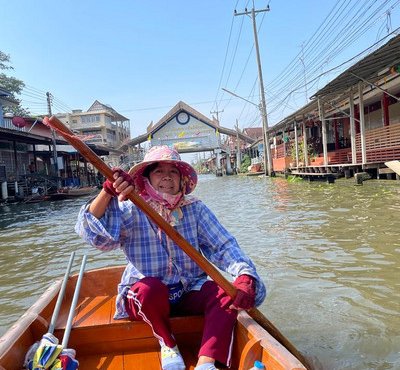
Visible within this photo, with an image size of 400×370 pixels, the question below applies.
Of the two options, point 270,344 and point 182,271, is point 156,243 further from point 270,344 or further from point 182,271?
point 270,344

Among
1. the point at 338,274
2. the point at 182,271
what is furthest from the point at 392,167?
the point at 182,271

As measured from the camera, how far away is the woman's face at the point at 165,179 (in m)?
2.34

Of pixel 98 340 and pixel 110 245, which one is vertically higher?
pixel 110 245

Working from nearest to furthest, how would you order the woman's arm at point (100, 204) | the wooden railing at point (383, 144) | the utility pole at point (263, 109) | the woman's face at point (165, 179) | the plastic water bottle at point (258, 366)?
the plastic water bottle at point (258, 366), the woman's arm at point (100, 204), the woman's face at point (165, 179), the wooden railing at point (383, 144), the utility pole at point (263, 109)

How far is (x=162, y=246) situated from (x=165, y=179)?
14.4 inches

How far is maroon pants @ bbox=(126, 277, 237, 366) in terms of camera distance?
194 centimetres

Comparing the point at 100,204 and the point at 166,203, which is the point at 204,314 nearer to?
the point at 166,203

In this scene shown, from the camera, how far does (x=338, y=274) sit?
442 cm

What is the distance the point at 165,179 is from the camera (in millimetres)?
2328

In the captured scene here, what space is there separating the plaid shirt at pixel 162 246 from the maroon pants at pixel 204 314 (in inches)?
5.0

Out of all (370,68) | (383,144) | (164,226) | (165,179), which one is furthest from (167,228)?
(383,144)

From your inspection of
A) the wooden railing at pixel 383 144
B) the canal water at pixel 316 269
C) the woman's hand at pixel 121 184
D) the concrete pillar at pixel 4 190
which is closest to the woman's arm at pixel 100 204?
the woman's hand at pixel 121 184

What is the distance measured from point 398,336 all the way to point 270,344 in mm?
1734

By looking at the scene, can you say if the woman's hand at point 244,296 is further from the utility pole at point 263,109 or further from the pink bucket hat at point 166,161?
the utility pole at point 263,109
